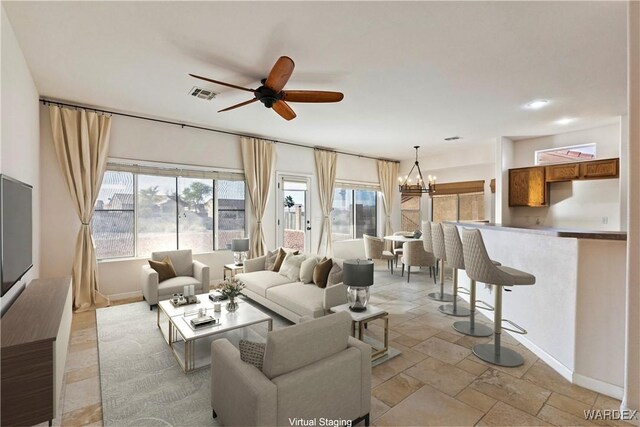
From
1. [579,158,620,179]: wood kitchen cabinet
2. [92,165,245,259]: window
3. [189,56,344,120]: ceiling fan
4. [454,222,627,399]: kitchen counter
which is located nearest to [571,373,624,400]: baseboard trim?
[454,222,627,399]: kitchen counter

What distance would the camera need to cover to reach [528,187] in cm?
627

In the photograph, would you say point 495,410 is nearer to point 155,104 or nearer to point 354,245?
point 155,104

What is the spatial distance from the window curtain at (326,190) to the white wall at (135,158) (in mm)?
490

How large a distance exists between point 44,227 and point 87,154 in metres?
1.17

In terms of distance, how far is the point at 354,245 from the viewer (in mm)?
8406

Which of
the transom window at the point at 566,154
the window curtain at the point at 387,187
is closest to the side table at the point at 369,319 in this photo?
the transom window at the point at 566,154

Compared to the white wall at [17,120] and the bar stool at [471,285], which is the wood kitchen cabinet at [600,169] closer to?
the bar stool at [471,285]

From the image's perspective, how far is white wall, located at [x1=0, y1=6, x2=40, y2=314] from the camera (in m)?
2.40

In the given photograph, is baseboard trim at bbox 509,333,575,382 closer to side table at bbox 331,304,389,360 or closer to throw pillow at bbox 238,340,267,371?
side table at bbox 331,304,389,360

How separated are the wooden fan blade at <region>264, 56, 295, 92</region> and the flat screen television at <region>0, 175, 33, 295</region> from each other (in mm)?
2153

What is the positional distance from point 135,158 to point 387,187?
21.2 feet

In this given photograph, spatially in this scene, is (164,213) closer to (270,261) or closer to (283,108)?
(270,261)

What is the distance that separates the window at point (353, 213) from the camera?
815 cm

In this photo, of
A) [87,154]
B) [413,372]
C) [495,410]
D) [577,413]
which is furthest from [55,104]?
[577,413]
